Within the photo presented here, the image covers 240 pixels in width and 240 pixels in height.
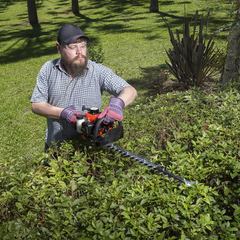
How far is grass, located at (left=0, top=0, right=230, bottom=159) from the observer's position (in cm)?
634

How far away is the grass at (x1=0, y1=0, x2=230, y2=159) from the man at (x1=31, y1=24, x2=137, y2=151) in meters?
0.89

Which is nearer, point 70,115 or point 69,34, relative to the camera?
point 70,115

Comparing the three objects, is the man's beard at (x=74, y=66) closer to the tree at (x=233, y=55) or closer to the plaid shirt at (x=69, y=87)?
the plaid shirt at (x=69, y=87)

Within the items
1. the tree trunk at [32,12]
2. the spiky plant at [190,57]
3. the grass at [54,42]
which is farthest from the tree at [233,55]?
the tree trunk at [32,12]

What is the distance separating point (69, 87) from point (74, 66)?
0.24m

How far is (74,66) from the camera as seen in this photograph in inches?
103

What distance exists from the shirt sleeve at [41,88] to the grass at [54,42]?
3.09 ft

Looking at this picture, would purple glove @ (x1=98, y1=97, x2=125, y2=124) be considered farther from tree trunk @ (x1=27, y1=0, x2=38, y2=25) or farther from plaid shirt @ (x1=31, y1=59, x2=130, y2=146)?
tree trunk @ (x1=27, y1=0, x2=38, y2=25)

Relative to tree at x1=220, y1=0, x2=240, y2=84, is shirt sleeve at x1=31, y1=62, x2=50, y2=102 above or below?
above

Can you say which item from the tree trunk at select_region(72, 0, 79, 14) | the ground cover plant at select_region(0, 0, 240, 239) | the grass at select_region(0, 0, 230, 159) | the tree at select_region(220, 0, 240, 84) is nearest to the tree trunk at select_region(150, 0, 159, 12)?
the grass at select_region(0, 0, 230, 159)

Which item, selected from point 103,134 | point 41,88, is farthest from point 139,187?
point 41,88

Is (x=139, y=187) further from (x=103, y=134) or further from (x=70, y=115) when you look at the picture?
(x=70, y=115)

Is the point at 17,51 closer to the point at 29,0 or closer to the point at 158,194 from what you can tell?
the point at 29,0

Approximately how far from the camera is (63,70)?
8.87 ft
